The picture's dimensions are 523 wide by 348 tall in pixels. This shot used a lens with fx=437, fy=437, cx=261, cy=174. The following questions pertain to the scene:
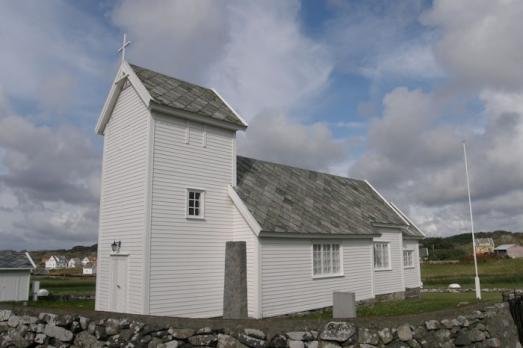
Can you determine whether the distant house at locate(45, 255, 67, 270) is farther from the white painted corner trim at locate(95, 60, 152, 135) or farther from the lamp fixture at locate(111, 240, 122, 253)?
the lamp fixture at locate(111, 240, 122, 253)

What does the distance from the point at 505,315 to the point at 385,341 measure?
3.93 m

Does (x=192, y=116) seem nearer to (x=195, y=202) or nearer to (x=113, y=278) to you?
(x=195, y=202)

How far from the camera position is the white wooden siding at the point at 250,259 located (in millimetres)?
15625

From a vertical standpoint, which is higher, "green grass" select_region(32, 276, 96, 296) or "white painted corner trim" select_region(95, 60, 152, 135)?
"white painted corner trim" select_region(95, 60, 152, 135)

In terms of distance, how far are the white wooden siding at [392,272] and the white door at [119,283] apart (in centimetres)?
1260

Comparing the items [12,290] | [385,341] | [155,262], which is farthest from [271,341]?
[12,290]

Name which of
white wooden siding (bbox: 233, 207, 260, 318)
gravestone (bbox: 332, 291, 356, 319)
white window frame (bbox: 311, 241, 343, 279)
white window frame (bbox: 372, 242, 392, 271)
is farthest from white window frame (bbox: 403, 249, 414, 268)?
gravestone (bbox: 332, 291, 356, 319)

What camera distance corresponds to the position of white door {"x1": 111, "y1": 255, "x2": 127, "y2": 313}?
15.2m

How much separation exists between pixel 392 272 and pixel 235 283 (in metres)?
14.3

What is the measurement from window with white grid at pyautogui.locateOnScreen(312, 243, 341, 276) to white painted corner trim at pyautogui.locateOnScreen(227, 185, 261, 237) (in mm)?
3509

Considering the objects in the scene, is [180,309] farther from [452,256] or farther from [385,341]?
[452,256]

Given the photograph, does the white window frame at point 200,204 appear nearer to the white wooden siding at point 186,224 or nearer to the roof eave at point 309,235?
the white wooden siding at point 186,224

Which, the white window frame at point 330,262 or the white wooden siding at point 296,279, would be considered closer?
the white wooden siding at point 296,279

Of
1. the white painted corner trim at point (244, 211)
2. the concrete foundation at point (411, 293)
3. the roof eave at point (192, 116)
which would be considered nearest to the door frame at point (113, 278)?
the white painted corner trim at point (244, 211)
